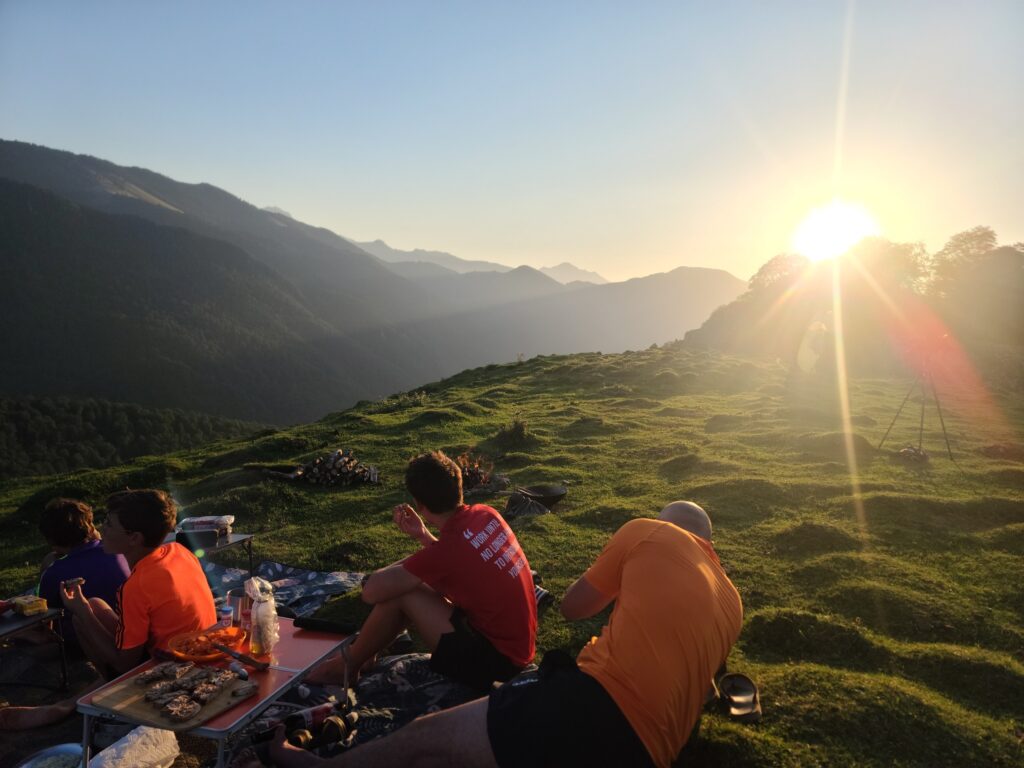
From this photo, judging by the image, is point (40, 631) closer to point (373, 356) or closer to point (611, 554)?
point (611, 554)

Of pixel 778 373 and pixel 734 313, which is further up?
pixel 734 313

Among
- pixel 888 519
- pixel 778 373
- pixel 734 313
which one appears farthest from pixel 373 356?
pixel 888 519

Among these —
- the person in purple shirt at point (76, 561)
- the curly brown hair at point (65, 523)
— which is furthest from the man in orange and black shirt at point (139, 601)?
the curly brown hair at point (65, 523)

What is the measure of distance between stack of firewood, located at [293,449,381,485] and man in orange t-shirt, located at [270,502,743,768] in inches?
410

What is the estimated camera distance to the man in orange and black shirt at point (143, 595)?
189 inches

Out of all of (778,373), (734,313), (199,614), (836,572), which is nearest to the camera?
(199,614)

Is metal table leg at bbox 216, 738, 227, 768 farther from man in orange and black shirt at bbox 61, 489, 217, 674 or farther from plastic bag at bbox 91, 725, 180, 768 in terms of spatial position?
man in orange and black shirt at bbox 61, 489, 217, 674

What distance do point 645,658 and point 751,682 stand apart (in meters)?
2.21

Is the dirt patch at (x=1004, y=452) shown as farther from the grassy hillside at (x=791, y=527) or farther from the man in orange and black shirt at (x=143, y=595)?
the man in orange and black shirt at (x=143, y=595)

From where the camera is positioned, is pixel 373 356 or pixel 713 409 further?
pixel 373 356

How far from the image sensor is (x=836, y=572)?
7898 millimetres

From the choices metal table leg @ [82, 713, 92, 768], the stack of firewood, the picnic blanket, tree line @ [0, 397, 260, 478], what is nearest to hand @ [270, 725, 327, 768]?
metal table leg @ [82, 713, 92, 768]

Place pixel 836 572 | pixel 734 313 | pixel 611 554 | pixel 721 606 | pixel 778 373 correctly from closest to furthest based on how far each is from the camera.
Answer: pixel 721 606 < pixel 611 554 < pixel 836 572 < pixel 778 373 < pixel 734 313

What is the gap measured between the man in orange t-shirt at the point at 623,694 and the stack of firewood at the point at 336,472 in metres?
10.4
